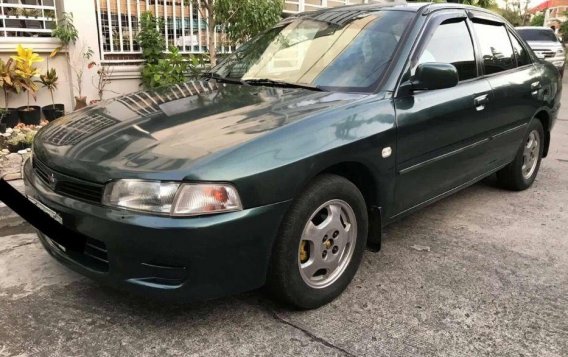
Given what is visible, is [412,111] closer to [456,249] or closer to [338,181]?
[338,181]

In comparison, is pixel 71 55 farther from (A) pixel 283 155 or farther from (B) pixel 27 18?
(A) pixel 283 155

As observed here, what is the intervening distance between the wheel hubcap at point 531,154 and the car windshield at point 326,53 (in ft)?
7.10

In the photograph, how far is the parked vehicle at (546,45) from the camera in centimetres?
1650

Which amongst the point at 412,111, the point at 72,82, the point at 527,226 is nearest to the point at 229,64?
the point at 412,111

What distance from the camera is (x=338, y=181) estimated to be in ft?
8.99

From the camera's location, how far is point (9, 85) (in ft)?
20.3

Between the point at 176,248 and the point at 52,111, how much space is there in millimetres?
5085

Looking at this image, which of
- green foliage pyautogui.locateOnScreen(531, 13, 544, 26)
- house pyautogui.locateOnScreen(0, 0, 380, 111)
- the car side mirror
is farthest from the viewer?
green foliage pyautogui.locateOnScreen(531, 13, 544, 26)

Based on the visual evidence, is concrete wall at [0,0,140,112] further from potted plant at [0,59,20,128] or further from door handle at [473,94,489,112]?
door handle at [473,94,489,112]

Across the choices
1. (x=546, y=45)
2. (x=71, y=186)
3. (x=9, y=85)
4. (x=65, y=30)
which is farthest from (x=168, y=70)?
(x=546, y=45)

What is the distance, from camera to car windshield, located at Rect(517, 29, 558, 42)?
17500 millimetres

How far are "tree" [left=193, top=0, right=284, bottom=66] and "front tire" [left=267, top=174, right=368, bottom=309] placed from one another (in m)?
4.37

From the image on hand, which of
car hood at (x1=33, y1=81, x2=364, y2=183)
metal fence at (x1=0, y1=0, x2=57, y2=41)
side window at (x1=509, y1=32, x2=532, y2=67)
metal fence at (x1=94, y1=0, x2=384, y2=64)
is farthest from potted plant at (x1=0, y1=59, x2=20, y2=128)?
side window at (x1=509, y1=32, x2=532, y2=67)

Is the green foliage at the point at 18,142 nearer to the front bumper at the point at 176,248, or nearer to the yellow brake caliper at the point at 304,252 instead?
the front bumper at the point at 176,248
